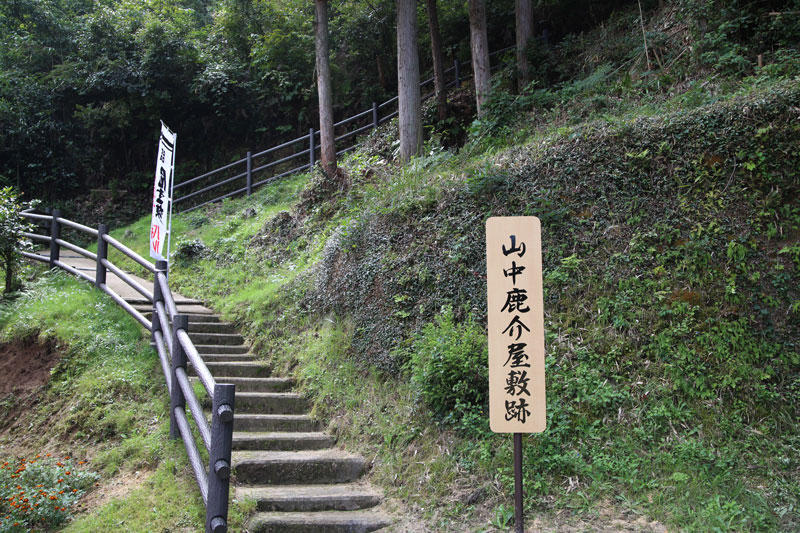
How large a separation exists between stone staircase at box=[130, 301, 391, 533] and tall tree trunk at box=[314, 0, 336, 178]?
5.85m


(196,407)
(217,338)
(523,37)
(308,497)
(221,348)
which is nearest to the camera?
(196,407)

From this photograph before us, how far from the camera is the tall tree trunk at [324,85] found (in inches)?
454

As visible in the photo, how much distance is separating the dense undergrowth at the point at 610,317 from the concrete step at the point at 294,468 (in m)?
0.27

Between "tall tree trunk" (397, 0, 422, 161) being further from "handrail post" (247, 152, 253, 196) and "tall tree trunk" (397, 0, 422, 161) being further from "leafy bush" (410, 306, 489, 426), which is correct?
"handrail post" (247, 152, 253, 196)

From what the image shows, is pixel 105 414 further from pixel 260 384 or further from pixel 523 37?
pixel 523 37

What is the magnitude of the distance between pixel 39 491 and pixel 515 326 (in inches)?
169

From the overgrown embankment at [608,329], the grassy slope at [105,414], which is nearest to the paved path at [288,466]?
the overgrown embankment at [608,329]

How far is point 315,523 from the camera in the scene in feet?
14.3

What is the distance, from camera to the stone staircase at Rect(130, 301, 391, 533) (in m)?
4.44

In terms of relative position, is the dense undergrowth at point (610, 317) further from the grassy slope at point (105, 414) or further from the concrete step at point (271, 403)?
the grassy slope at point (105, 414)

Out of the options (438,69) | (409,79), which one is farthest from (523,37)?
(409,79)

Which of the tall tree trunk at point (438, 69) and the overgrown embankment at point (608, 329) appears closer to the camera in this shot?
the overgrown embankment at point (608, 329)

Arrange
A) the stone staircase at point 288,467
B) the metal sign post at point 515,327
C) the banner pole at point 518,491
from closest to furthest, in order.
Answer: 1. the banner pole at point 518,491
2. the metal sign post at point 515,327
3. the stone staircase at point 288,467

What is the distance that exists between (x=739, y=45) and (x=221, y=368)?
26.5 ft
